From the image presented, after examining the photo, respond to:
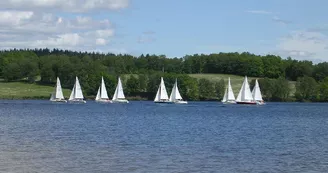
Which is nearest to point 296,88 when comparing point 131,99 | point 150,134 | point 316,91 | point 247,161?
point 316,91

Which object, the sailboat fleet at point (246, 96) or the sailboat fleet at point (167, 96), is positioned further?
the sailboat fleet at point (167, 96)

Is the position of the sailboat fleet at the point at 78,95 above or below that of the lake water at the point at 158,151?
above

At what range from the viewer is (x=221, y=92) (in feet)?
647

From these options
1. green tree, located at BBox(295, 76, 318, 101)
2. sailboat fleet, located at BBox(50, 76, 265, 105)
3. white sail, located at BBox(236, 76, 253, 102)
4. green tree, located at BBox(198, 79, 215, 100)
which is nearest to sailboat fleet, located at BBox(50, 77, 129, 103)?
sailboat fleet, located at BBox(50, 76, 265, 105)

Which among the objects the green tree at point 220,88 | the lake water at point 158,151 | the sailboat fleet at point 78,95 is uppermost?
the green tree at point 220,88

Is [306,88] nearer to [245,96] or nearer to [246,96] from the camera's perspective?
[246,96]

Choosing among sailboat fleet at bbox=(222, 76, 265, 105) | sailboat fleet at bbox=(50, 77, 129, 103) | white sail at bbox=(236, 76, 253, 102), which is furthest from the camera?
sailboat fleet at bbox=(50, 77, 129, 103)

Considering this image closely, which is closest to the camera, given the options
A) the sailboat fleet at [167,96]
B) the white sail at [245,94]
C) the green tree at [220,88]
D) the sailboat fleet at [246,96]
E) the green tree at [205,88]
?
the white sail at [245,94]

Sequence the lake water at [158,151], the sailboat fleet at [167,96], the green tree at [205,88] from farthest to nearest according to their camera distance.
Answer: the green tree at [205,88], the sailboat fleet at [167,96], the lake water at [158,151]

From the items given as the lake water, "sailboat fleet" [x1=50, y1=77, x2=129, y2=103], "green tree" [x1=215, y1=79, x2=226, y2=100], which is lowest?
the lake water

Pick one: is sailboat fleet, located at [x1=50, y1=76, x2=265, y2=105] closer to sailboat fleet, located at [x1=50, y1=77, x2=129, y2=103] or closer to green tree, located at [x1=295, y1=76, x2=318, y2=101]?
sailboat fleet, located at [x1=50, y1=77, x2=129, y2=103]

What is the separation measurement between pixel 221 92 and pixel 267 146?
148948 millimetres

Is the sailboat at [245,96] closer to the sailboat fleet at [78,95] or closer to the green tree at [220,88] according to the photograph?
the sailboat fleet at [78,95]

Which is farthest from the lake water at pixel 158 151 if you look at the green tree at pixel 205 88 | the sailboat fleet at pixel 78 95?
the green tree at pixel 205 88
